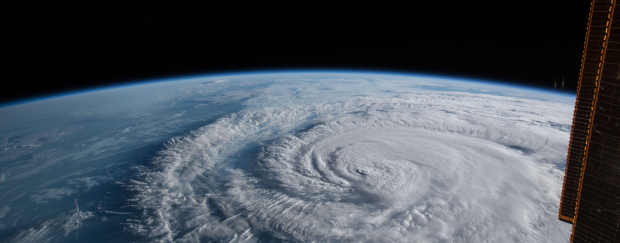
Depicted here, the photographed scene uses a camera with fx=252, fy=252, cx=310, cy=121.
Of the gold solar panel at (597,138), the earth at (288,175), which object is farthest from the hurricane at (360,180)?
the gold solar panel at (597,138)

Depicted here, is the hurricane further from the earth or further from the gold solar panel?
the gold solar panel

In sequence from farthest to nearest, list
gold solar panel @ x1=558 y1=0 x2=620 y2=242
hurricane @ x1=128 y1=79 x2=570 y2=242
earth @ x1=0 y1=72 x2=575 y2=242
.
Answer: earth @ x1=0 y1=72 x2=575 y2=242 < hurricane @ x1=128 y1=79 x2=570 y2=242 < gold solar panel @ x1=558 y1=0 x2=620 y2=242

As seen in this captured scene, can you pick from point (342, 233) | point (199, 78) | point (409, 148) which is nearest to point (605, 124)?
point (342, 233)

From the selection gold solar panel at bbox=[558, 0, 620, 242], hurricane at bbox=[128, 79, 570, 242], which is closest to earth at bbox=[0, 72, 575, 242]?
hurricane at bbox=[128, 79, 570, 242]

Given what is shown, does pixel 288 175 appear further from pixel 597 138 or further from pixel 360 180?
pixel 597 138

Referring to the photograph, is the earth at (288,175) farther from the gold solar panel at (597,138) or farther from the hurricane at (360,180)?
the gold solar panel at (597,138)

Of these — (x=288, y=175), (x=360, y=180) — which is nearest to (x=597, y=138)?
(x=360, y=180)
